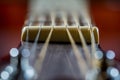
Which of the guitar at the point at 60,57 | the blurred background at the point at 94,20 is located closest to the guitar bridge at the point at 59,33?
the guitar at the point at 60,57

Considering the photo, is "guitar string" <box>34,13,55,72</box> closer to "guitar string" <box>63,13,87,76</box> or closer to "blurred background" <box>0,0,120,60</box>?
"guitar string" <box>63,13,87,76</box>

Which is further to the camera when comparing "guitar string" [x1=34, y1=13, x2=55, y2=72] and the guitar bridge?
the guitar bridge

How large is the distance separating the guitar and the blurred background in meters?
1.11

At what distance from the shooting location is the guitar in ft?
3.65

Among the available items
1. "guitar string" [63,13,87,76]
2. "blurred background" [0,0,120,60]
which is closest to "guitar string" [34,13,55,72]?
"guitar string" [63,13,87,76]

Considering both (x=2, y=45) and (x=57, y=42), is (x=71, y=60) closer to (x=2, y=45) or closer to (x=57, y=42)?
(x=57, y=42)

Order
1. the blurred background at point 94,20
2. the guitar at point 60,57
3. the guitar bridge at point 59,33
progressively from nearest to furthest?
the guitar at point 60,57 < the guitar bridge at point 59,33 < the blurred background at point 94,20

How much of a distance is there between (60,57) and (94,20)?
53.9 inches

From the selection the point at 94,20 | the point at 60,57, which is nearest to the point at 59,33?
the point at 60,57

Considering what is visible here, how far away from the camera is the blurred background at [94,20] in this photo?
262cm

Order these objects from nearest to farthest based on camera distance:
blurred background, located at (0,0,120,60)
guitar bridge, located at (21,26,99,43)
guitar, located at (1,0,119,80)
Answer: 1. guitar, located at (1,0,119,80)
2. guitar bridge, located at (21,26,99,43)
3. blurred background, located at (0,0,120,60)

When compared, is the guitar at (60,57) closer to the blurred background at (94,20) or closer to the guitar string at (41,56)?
the guitar string at (41,56)

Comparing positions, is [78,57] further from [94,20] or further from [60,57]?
[94,20]

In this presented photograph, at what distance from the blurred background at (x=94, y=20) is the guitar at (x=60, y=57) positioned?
3.65ft
